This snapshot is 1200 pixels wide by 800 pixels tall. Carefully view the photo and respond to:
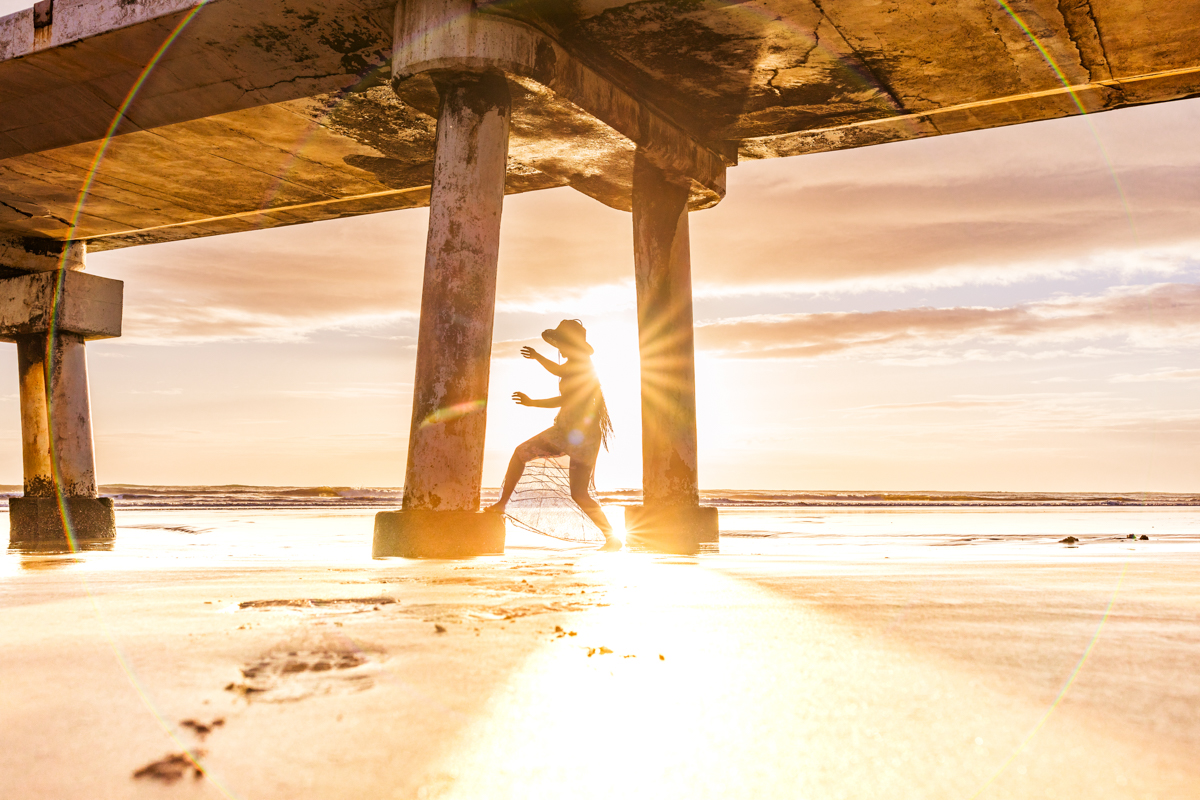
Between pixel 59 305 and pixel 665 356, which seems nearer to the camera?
pixel 665 356

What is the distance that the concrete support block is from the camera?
538 cm

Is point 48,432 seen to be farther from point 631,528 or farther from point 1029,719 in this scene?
point 1029,719

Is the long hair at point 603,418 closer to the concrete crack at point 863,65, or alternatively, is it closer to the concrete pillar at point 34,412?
the concrete crack at point 863,65

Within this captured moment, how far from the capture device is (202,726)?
1488 millimetres

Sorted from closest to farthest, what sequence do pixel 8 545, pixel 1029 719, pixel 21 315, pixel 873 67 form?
pixel 1029 719, pixel 873 67, pixel 8 545, pixel 21 315

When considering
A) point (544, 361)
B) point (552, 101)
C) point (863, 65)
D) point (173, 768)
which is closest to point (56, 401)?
point (544, 361)

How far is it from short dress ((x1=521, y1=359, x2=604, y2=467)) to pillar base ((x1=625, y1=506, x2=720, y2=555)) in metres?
0.76

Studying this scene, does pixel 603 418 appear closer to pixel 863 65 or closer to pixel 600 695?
pixel 863 65

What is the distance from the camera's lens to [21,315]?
10.0 m

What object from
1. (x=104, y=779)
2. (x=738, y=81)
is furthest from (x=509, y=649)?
(x=738, y=81)

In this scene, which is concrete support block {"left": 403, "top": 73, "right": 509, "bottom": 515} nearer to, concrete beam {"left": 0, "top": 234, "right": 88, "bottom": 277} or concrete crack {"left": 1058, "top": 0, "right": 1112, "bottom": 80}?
concrete crack {"left": 1058, "top": 0, "right": 1112, "bottom": 80}

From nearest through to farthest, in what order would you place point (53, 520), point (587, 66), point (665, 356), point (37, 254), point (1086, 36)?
1. point (1086, 36)
2. point (587, 66)
3. point (665, 356)
4. point (53, 520)
5. point (37, 254)

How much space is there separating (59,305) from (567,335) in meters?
6.47

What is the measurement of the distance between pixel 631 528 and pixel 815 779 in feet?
20.9
